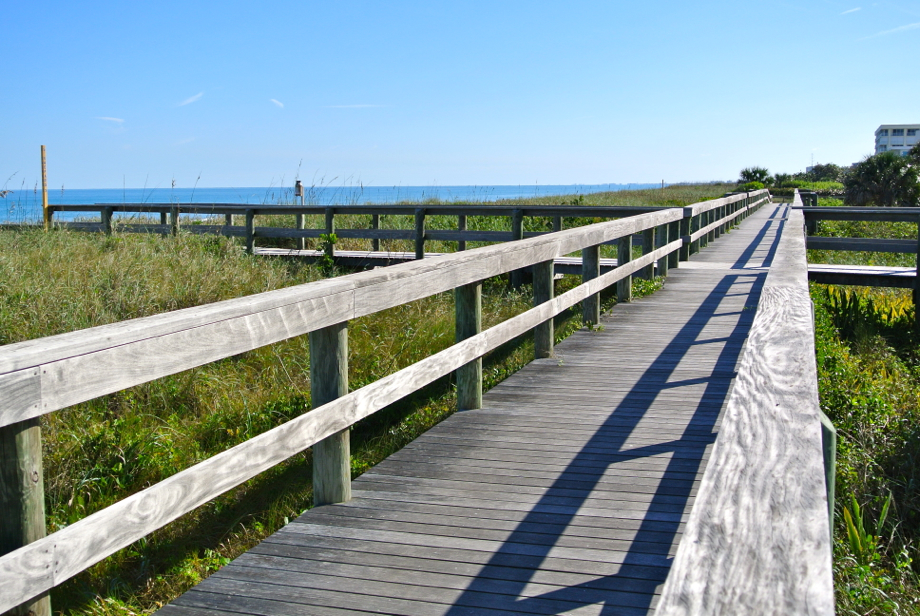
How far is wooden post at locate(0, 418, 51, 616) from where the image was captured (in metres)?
2.17

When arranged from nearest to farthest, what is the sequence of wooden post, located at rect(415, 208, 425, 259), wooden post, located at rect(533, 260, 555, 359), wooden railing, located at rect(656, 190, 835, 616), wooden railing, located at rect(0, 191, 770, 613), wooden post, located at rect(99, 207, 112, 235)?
wooden railing, located at rect(656, 190, 835, 616) → wooden railing, located at rect(0, 191, 770, 613) → wooden post, located at rect(533, 260, 555, 359) → wooden post, located at rect(415, 208, 425, 259) → wooden post, located at rect(99, 207, 112, 235)

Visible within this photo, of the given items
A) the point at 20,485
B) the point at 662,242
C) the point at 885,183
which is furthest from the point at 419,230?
the point at 885,183

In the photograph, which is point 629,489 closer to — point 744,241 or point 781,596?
point 781,596

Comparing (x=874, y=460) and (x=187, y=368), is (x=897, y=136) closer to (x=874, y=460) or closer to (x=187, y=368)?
(x=874, y=460)

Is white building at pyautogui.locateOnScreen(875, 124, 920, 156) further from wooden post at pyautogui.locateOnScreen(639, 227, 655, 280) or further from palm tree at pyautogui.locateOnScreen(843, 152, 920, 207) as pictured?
wooden post at pyautogui.locateOnScreen(639, 227, 655, 280)

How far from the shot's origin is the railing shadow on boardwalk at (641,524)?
9.37 ft

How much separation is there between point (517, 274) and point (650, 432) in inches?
318

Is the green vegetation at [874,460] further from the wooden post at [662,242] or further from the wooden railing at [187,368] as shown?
the wooden post at [662,242]

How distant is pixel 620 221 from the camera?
8.28 meters

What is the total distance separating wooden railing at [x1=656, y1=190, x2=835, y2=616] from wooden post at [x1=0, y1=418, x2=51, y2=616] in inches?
68.4

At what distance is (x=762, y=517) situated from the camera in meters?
1.31

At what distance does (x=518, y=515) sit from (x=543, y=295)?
3217 millimetres

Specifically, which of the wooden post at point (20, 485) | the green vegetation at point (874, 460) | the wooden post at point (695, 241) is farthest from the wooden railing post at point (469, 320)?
the wooden post at point (695, 241)

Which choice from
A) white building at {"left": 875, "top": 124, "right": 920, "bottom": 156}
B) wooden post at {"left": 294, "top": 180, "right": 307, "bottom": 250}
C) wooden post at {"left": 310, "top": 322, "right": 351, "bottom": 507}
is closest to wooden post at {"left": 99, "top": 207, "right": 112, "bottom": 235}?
wooden post at {"left": 294, "top": 180, "right": 307, "bottom": 250}
